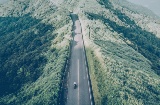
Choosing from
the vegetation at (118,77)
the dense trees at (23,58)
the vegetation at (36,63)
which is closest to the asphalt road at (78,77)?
the vegetation at (118,77)

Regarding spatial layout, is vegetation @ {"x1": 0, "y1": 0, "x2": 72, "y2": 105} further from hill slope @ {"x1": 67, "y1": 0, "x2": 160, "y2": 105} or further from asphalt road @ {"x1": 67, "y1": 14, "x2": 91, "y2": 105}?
hill slope @ {"x1": 67, "y1": 0, "x2": 160, "y2": 105}

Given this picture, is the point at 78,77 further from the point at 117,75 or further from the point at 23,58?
the point at 23,58

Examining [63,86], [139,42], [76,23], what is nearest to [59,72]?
[63,86]

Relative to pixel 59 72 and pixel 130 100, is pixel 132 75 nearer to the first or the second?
pixel 130 100

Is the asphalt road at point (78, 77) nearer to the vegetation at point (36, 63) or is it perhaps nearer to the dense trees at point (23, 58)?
the vegetation at point (36, 63)

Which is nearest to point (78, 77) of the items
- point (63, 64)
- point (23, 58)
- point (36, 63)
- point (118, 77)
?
point (63, 64)

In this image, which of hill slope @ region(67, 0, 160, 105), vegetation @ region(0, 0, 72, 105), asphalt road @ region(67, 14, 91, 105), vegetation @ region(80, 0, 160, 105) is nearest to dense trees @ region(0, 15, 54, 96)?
vegetation @ region(0, 0, 72, 105)

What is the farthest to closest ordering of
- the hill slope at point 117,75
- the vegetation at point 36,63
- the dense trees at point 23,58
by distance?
the dense trees at point 23,58, the vegetation at point 36,63, the hill slope at point 117,75

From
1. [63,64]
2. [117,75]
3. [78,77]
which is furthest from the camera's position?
[63,64]
